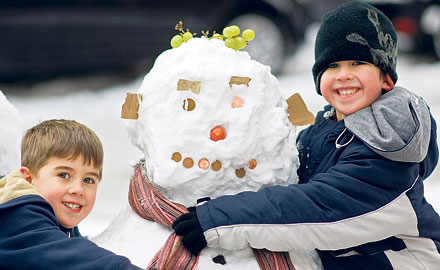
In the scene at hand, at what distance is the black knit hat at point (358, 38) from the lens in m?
2.21

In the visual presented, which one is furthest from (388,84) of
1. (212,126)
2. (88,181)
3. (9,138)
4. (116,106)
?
(116,106)

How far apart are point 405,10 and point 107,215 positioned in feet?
16.7

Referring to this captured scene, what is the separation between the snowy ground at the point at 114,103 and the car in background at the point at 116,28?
1.01 ft

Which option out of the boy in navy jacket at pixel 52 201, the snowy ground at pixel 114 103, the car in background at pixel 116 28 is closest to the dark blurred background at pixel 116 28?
the car in background at pixel 116 28

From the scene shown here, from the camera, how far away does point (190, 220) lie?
2.01 m

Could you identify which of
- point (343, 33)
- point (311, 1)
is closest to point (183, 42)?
point (343, 33)

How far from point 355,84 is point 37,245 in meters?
1.18

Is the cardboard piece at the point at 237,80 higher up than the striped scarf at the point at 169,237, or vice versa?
the cardboard piece at the point at 237,80

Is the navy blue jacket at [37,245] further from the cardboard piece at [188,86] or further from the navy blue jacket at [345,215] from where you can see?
the cardboard piece at [188,86]

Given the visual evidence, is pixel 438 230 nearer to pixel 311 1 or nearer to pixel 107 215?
pixel 107 215

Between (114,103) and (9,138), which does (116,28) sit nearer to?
(114,103)

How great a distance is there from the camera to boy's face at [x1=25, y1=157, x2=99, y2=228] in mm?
2117

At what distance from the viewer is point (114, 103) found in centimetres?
657

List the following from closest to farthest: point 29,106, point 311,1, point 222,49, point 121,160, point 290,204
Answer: point 290,204 < point 222,49 < point 121,160 < point 29,106 < point 311,1
